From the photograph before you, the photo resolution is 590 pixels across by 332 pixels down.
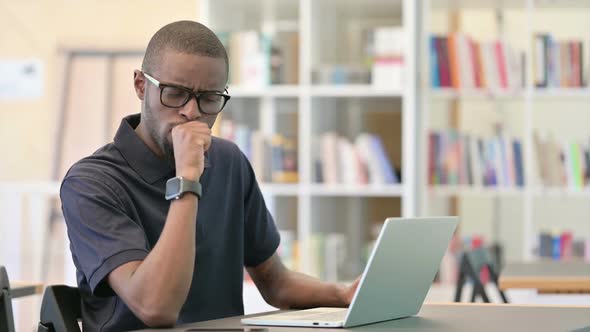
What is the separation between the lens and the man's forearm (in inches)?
70.6

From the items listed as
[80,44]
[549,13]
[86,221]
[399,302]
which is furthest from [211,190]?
[80,44]

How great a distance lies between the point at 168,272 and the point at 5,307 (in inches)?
17.0

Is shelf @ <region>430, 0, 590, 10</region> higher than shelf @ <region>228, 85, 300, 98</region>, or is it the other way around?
shelf @ <region>430, 0, 590, 10</region>

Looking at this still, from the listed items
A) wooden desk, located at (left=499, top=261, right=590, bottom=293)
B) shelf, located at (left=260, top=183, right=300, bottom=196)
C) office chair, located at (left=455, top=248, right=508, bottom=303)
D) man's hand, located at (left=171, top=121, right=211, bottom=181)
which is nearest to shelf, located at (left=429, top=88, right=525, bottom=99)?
shelf, located at (left=260, top=183, right=300, bottom=196)

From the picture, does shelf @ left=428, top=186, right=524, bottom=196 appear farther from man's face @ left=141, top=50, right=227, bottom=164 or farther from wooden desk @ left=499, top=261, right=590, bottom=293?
man's face @ left=141, top=50, right=227, bottom=164

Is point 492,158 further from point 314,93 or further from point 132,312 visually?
point 132,312

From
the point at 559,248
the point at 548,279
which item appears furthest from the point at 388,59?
the point at 548,279

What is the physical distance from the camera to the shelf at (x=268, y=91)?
201 inches

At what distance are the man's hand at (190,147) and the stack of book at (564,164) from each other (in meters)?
A: 3.41

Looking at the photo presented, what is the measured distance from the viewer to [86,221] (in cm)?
192

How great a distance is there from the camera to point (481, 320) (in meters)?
1.92

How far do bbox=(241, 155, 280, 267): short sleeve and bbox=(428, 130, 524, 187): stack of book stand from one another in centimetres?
286

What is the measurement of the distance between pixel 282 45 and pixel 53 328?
340 cm

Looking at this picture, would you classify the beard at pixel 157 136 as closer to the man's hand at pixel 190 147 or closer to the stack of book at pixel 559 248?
the man's hand at pixel 190 147
